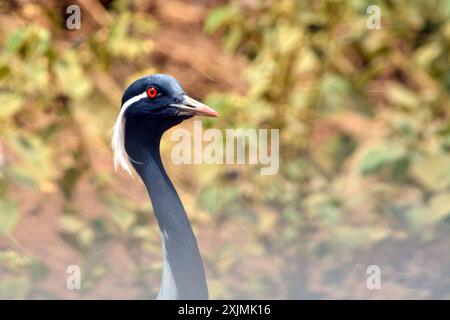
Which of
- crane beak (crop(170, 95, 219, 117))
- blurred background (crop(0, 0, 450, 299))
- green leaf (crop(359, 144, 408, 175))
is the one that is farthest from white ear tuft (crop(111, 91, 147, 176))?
green leaf (crop(359, 144, 408, 175))

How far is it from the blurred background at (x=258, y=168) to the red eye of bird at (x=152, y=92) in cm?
121

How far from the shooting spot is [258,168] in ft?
15.6

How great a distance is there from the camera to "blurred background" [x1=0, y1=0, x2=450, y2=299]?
436cm

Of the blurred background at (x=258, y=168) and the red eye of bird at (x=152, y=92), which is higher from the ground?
the blurred background at (x=258, y=168)

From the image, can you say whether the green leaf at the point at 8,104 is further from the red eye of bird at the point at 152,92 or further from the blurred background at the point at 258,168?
the red eye of bird at the point at 152,92

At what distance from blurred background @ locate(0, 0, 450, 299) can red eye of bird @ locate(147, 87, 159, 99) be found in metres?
1.21

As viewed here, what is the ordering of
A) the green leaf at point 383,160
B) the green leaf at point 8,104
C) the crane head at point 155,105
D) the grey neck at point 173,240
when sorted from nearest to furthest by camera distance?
the grey neck at point 173,240
the crane head at point 155,105
the green leaf at point 8,104
the green leaf at point 383,160

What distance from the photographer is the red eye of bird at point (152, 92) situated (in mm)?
3012

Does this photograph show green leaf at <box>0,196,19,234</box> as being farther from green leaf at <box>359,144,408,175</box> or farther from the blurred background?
green leaf at <box>359,144,408,175</box>

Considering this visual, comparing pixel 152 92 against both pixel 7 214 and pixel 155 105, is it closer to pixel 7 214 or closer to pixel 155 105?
pixel 155 105

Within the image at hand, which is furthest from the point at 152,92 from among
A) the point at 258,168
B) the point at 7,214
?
the point at 258,168

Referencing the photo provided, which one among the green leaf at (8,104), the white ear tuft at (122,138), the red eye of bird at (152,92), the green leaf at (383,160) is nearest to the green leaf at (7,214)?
the green leaf at (8,104)

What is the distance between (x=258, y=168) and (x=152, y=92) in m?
1.79

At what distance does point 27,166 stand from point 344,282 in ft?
4.52
